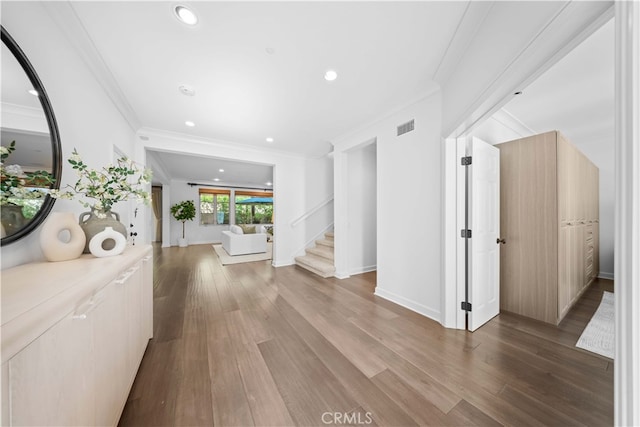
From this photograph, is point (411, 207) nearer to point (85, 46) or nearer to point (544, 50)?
point (544, 50)

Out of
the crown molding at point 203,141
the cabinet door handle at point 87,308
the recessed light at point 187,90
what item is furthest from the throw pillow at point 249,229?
the cabinet door handle at point 87,308

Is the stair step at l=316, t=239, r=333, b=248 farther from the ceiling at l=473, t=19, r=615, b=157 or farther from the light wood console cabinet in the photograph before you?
the light wood console cabinet

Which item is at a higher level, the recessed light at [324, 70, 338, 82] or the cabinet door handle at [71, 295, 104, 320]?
the recessed light at [324, 70, 338, 82]

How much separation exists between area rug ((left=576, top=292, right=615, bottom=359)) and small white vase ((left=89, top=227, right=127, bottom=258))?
12.1 feet

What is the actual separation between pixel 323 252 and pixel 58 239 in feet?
12.0

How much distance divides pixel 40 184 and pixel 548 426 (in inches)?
120

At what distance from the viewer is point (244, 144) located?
4.04 metres

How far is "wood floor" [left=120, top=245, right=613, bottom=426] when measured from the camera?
119 centimetres

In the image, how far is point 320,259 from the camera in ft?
14.3

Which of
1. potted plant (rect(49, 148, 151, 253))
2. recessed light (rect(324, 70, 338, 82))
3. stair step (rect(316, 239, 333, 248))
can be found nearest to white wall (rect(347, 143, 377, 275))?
stair step (rect(316, 239, 333, 248))

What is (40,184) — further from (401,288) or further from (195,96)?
(401,288)

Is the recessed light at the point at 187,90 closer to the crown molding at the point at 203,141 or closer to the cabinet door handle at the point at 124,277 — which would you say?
the crown molding at the point at 203,141

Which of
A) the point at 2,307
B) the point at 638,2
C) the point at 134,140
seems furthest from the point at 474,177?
the point at 134,140

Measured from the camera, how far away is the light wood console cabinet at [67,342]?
509 millimetres
